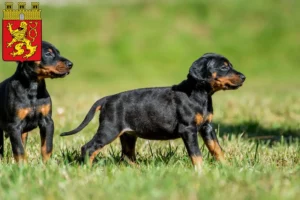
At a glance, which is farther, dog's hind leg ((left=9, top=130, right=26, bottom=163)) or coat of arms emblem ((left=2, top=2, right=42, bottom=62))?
coat of arms emblem ((left=2, top=2, right=42, bottom=62))

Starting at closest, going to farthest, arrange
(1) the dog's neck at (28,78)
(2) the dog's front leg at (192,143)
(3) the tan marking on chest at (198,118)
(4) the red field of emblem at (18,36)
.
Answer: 1. (2) the dog's front leg at (192,143)
2. (3) the tan marking on chest at (198,118)
3. (1) the dog's neck at (28,78)
4. (4) the red field of emblem at (18,36)

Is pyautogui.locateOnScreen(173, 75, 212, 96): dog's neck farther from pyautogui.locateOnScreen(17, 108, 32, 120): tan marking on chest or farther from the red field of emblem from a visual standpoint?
the red field of emblem

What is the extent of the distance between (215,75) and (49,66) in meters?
1.64

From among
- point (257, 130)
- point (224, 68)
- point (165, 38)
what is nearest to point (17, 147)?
point (224, 68)

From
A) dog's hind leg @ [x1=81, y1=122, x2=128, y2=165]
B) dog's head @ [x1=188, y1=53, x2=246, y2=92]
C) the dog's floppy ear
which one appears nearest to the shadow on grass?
dog's head @ [x1=188, y1=53, x2=246, y2=92]

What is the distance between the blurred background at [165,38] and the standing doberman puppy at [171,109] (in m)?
16.8

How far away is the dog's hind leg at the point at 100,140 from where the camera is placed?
5.20 m

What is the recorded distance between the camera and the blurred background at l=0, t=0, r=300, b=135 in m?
24.1

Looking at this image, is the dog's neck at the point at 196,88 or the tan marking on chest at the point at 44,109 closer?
the dog's neck at the point at 196,88

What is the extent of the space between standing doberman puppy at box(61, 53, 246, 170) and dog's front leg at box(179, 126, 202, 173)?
0.18 ft

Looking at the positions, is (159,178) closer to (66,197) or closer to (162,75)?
(66,197)

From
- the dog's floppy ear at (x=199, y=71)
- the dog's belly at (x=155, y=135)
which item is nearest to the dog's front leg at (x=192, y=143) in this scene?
the dog's belly at (x=155, y=135)

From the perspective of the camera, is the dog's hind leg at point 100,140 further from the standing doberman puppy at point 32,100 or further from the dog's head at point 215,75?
the dog's head at point 215,75

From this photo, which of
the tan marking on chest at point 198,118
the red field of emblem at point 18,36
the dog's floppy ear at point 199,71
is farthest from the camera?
the red field of emblem at point 18,36
